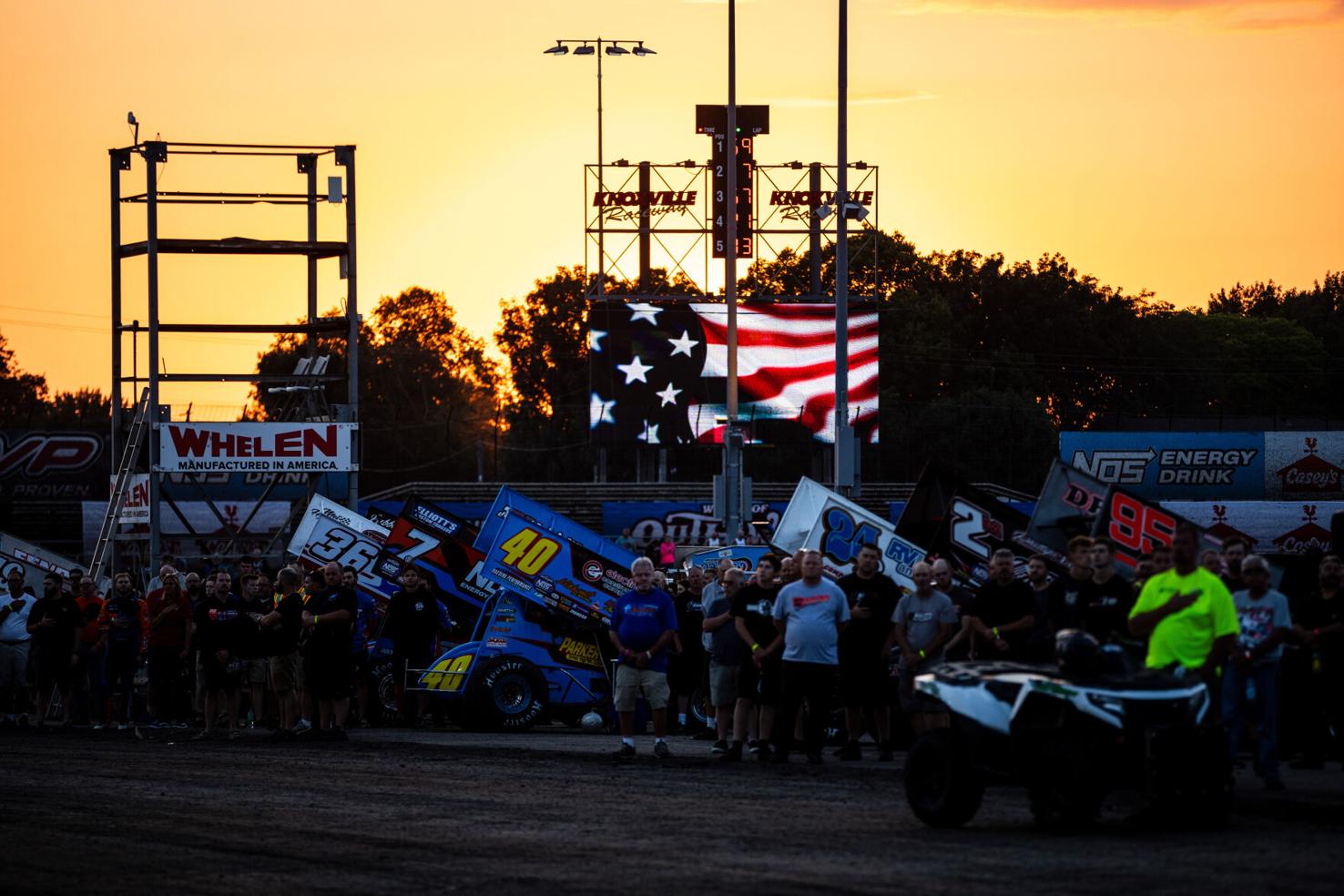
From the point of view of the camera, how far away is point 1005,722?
12.4 meters

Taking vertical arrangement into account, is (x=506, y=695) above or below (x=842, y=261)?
below

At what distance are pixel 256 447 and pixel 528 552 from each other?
45.4ft

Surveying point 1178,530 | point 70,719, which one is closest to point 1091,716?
point 1178,530

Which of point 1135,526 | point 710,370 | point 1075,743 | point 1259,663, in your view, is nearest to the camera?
point 1075,743

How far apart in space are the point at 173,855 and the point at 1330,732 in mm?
9701

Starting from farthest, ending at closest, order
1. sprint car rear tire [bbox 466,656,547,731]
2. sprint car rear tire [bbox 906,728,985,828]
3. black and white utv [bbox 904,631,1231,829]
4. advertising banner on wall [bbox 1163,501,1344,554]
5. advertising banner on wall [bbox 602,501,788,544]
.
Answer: advertising banner on wall [bbox 602,501,788,544], advertising banner on wall [bbox 1163,501,1344,554], sprint car rear tire [bbox 466,656,547,731], sprint car rear tire [bbox 906,728,985,828], black and white utv [bbox 904,631,1231,829]

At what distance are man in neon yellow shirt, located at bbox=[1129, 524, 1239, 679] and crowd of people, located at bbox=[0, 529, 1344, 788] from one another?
13 millimetres

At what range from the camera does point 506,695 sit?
886 inches

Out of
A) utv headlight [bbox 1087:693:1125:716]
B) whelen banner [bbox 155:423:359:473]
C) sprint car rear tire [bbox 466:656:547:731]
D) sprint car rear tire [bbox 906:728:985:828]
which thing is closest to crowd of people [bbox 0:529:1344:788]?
utv headlight [bbox 1087:693:1125:716]

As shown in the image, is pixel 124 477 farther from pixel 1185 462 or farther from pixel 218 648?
pixel 1185 462

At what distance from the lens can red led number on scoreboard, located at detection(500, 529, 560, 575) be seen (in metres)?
22.4

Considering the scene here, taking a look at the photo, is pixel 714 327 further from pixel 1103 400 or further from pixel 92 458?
pixel 1103 400

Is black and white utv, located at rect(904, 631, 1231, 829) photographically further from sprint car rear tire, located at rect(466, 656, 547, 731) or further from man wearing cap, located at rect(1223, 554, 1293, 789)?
sprint car rear tire, located at rect(466, 656, 547, 731)

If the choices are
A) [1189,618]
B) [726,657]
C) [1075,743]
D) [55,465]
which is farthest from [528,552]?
[55,465]
